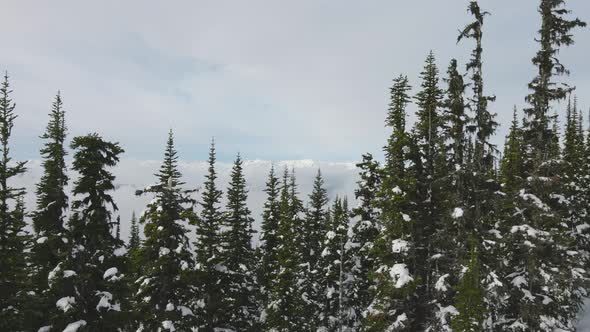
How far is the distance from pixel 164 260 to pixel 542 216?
19.3m

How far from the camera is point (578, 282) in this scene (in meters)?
20.4

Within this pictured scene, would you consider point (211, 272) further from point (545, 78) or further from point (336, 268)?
point (545, 78)

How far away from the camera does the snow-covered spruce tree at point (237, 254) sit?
29.9 m

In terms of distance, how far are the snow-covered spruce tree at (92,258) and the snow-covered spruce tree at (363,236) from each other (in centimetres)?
1558

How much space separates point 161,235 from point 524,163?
21.2m

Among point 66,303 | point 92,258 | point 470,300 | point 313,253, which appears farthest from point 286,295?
point 66,303

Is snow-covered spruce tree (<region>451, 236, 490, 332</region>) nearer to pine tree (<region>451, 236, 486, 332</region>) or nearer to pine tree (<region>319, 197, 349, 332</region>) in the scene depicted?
pine tree (<region>451, 236, 486, 332</region>)

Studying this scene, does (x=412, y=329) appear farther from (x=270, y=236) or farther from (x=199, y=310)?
(x=270, y=236)

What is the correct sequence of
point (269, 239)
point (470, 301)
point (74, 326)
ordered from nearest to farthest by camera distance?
point (74, 326) < point (470, 301) < point (269, 239)

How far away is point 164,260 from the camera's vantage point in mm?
22484

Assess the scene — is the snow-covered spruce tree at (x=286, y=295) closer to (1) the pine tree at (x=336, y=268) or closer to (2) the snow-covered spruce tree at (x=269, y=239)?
(1) the pine tree at (x=336, y=268)

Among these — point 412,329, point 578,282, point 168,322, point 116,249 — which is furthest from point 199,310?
point 578,282

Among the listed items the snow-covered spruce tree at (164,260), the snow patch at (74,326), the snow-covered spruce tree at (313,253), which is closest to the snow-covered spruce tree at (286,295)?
the snow-covered spruce tree at (313,253)

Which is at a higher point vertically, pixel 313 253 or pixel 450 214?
pixel 450 214
